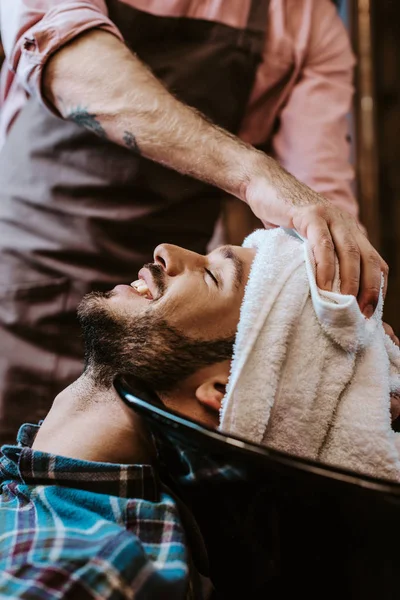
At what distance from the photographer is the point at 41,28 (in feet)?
4.04

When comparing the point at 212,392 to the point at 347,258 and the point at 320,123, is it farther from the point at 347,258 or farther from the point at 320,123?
the point at 320,123

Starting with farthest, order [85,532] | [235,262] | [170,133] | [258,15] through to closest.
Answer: [258,15]
[170,133]
[235,262]
[85,532]

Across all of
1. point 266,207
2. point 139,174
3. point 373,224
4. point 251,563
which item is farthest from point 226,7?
point 251,563

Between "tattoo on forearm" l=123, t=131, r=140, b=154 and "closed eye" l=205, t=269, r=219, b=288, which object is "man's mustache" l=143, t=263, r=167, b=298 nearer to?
"closed eye" l=205, t=269, r=219, b=288

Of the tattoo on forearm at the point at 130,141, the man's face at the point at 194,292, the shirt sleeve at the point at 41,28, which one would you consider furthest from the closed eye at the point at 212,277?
the shirt sleeve at the point at 41,28

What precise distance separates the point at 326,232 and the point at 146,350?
13.1 inches

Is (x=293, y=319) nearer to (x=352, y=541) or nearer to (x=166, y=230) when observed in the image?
(x=352, y=541)

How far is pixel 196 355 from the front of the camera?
96 centimetres

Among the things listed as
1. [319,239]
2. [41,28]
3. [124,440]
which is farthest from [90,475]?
[41,28]

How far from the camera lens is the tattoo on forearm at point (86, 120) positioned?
49.8 inches

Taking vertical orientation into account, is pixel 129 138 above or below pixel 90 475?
above

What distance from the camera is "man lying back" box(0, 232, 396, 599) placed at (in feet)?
2.56

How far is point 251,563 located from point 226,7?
1.23 meters

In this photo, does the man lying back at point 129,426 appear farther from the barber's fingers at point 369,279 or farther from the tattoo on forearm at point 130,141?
the tattoo on forearm at point 130,141
